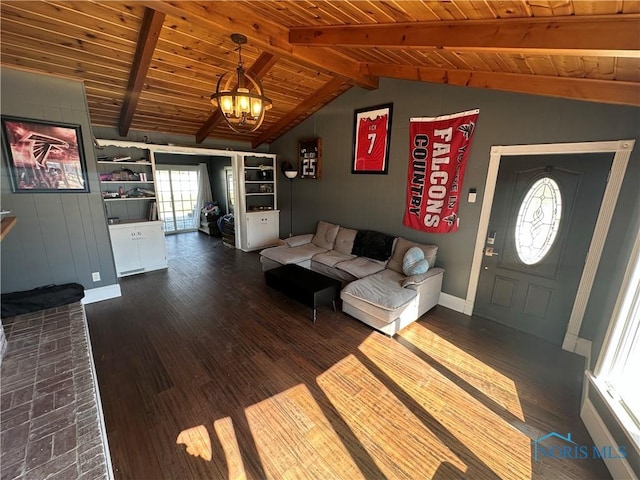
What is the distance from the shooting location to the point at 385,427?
74.1 inches

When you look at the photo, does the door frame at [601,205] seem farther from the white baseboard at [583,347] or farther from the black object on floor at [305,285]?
the black object on floor at [305,285]

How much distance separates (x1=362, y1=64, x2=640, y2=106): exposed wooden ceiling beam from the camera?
210 centimetres

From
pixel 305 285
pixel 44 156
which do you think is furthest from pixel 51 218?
pixel 305 285

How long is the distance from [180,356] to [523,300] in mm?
3853

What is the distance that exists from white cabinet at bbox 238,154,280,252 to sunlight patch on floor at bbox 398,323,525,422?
4168 mm

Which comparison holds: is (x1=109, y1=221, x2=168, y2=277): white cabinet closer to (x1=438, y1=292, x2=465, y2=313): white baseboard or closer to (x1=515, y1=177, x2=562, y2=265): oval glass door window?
(x1=438, y1=292, x2=465, y2=313): white baseboard

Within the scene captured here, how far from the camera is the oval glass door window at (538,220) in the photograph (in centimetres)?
274

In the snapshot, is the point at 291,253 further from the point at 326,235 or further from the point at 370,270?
the point at 370,270

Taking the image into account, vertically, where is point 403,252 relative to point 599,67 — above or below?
below

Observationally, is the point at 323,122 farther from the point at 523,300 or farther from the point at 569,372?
the point at 569,372

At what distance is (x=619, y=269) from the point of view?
7.29ft

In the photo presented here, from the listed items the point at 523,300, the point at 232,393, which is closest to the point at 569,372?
the point at 523,300

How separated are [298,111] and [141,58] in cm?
270

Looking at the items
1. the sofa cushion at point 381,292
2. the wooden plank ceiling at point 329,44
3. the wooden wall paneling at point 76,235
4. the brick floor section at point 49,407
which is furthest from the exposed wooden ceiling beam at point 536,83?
the wooden wall paneling at point 76,235
